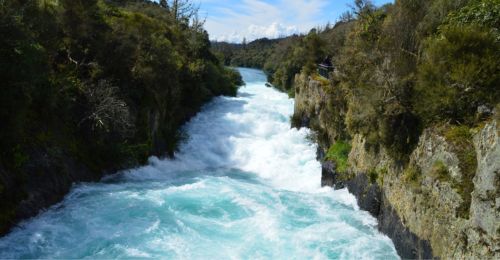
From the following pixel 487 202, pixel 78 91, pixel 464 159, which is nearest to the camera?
pixel 487 202

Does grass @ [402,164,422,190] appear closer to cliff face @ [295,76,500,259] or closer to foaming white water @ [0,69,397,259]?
cliff face @ [295,76,500,259]

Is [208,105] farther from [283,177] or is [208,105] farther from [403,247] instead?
[403,247]

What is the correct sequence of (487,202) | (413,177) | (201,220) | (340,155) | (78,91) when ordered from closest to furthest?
(487,202) → (413,177) → (201,220) → (78,91) → (340,155)

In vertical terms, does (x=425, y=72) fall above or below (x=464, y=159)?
above

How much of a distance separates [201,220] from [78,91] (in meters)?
8.68

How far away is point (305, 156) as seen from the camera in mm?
25234

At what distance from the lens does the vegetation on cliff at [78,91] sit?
40.4 feet

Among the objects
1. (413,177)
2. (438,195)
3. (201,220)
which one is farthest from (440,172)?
(201,220)

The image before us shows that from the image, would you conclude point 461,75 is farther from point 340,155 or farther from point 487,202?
point 340,155

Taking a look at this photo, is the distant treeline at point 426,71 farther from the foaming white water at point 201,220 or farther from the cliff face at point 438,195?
the foaming white water at point 201,220

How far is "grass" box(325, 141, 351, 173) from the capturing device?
62.5ft

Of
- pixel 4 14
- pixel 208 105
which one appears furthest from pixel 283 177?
pixel 208 105

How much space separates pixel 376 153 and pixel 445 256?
20.8ft

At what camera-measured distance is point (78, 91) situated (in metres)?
18.4
